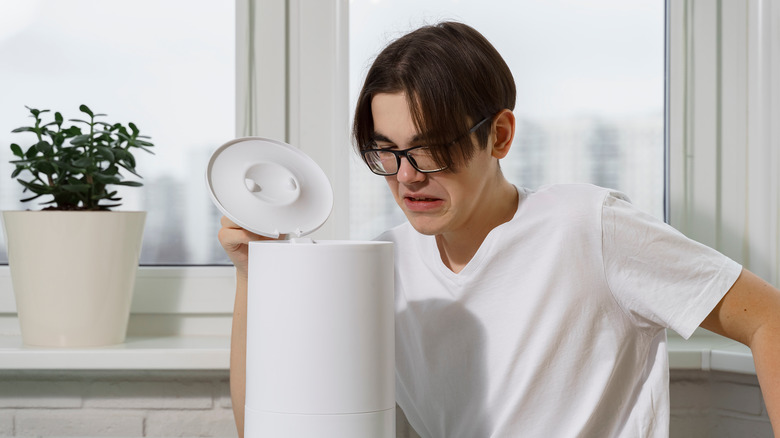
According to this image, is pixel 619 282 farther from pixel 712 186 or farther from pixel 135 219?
pixel 135 219

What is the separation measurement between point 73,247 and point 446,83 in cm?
72

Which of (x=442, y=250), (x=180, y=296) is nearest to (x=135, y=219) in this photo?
(x=180, y=296)

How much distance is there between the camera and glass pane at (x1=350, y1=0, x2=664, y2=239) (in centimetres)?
137

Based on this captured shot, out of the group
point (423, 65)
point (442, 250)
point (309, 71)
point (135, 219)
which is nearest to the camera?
point (423, 65)

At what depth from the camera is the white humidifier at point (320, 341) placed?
2.29ft

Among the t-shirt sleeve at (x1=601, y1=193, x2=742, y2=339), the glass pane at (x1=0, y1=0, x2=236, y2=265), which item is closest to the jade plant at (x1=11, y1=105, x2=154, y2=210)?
the glass pane at (x1=0, y1=0, x2=236, y2=265)

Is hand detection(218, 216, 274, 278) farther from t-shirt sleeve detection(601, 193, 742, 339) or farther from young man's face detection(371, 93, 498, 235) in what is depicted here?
t-shirt sleeve detection(601, 193, 742, 339)

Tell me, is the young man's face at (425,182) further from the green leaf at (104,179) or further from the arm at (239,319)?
the green leaf at (104,179)

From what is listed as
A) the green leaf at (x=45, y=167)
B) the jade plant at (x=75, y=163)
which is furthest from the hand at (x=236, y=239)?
the green leaf at (x=45, y=167)

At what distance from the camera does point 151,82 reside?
1415mm

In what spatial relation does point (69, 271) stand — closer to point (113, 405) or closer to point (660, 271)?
point (113, 405)

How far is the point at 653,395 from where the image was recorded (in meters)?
0.98

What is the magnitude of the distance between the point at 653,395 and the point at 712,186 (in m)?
0.54

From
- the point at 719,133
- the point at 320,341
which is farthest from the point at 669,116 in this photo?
the point at 320,341
